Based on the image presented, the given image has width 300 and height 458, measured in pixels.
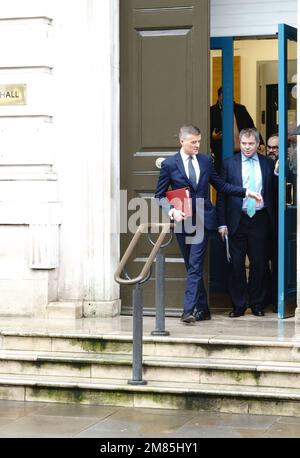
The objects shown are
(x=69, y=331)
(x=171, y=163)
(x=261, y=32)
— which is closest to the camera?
(x=69, y=331)

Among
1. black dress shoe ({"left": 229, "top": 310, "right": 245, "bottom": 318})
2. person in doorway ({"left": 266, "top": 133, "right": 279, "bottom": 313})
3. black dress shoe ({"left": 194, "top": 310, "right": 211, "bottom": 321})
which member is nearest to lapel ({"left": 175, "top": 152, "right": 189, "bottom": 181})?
person in doorway ({"left": 266, "top": 133, "right": 279, "bottom": 313})

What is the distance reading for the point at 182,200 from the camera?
10828 millimetres

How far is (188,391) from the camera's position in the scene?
29.8ft

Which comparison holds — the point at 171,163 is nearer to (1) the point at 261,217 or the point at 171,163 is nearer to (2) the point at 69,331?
(1) the point at 261,217

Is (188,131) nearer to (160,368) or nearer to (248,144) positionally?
(248,144)

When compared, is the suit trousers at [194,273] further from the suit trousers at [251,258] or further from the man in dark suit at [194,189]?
the suit trousers at [251,258]

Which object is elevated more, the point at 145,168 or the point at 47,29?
the point at 47,29

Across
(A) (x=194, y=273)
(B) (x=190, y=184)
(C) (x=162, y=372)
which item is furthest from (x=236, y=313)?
(C) (x=162, y=372)

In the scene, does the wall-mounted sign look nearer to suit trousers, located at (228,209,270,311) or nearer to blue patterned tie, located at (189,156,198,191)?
blue patterned tie, located at (189,156,198,191)

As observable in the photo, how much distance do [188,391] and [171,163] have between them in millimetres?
2714

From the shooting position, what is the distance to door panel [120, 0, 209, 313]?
11430mm

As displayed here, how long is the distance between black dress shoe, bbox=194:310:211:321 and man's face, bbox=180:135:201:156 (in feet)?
4.93

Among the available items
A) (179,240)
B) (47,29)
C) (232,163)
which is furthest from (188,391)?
(47,29)

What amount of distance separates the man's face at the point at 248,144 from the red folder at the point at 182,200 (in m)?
0.82
